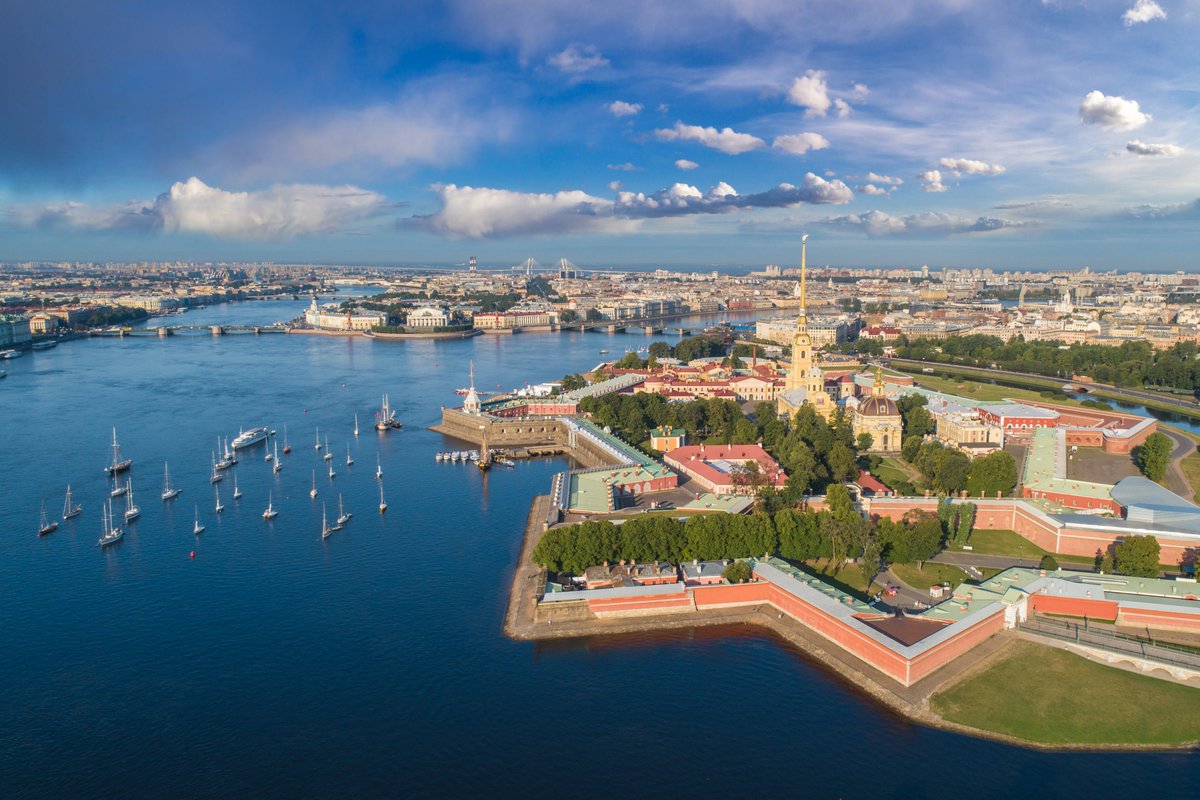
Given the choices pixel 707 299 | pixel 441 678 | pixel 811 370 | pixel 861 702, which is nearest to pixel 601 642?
pixel 441 678

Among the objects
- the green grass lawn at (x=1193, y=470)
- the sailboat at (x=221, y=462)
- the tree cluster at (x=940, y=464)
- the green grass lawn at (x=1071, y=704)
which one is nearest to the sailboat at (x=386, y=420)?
the sailboat at (x=221, y=462)

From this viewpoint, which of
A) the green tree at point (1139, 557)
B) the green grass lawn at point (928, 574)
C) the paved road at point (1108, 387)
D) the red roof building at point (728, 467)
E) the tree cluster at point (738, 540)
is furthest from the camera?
the paved road at point (1108, 387)

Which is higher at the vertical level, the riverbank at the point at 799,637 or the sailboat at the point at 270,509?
the sailboat at the point at 270,509

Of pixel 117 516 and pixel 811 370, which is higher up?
pixel 811 370

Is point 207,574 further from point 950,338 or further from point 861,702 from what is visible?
point 950,338

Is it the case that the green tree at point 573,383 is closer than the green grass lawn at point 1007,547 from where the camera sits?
No

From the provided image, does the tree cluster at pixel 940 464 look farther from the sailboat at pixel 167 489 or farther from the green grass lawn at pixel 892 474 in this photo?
the sailboat at pixel 167 489

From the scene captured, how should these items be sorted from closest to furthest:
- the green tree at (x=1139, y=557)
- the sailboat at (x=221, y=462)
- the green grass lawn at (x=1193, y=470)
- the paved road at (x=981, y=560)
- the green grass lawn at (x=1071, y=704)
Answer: the green grass lawn at (x=1071, y=704)
the green tree at (x=1139, y=557)
the paved road at (x=981, y=560)
the green grass lawn at (x=1193, y=470)
the sailboat at (x=221, y=462)
